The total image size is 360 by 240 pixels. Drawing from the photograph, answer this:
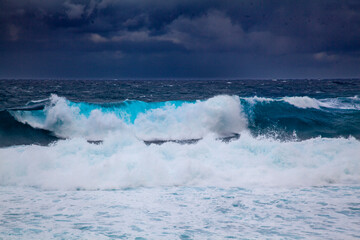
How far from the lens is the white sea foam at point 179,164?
7977 millimetres

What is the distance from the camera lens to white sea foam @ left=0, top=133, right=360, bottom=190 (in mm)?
7977

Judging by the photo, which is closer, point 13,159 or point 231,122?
point 13,159

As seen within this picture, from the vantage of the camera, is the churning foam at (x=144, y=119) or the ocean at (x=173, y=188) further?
the churning foam at (x=144, y=119)

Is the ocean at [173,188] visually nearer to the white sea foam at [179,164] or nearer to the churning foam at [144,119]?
the white sea foam at [179,164]

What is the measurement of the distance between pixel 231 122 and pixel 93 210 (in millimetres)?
11160

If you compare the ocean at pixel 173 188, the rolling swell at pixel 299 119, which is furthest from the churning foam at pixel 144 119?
the rolling swell at pixel 299 119

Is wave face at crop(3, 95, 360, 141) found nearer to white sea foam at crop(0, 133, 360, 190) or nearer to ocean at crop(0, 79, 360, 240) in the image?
ocean at crop(0, 79, 360, 240)

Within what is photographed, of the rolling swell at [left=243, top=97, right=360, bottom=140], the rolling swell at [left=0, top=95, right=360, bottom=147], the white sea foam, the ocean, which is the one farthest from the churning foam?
the white sea foam

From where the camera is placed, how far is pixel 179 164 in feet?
28.9

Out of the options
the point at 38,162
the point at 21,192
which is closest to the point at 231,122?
the point at 38,162

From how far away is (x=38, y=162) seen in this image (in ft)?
28.5

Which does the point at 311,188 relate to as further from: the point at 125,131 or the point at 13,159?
the point at 125,131

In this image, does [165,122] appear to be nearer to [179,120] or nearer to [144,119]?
[179,120]

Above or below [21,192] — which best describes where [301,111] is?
above
